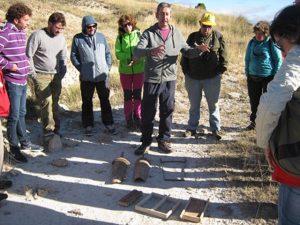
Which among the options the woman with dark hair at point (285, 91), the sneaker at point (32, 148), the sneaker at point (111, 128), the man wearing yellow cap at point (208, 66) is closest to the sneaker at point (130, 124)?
the sneaker at point (111, 128)

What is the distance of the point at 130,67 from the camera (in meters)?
6.59

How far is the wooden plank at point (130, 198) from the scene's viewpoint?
173 inches

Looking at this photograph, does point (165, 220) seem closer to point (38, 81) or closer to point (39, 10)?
point (38, 81)

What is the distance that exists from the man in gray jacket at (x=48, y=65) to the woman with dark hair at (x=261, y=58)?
2.96 m

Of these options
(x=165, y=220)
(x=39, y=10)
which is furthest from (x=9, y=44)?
(x=39, y=10)

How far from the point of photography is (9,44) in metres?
5.02

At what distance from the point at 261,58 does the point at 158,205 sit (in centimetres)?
317

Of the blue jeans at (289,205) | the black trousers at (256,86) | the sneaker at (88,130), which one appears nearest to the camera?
the blue jeans at (289,205)

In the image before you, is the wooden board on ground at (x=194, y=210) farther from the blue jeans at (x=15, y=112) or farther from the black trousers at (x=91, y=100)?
the black trousers at (x=91, y=100)

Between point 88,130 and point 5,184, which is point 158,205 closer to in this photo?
point 5,184

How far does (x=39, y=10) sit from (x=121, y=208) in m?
12.7

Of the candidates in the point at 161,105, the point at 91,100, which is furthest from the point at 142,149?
the point at 91,100

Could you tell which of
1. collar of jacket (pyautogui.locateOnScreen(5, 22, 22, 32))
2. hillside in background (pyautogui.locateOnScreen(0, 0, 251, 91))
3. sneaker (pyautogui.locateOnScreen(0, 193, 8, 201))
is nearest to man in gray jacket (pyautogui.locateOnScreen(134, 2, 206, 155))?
collar of jacket (pyautogui.locateOnScreen(5, 22, 22, 32))

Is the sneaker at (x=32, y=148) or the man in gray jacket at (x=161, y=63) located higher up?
the man in gray jacket at (x=161, y=63)
